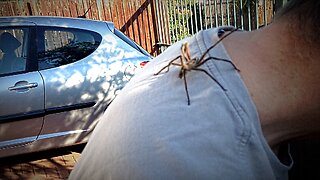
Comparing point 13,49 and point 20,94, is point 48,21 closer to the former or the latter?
point 13,49

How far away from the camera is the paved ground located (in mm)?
4117

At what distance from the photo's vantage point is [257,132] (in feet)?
2.53

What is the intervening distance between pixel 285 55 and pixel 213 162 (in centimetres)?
35

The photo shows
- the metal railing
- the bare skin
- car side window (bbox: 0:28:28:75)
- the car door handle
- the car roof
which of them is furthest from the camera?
the metal railing

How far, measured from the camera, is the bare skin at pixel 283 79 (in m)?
0.83

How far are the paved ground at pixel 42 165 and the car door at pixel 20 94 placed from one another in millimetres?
464

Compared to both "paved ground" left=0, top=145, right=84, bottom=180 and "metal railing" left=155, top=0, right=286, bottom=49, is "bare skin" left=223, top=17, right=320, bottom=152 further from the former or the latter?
"paved ground" left=0, top=145, right=84, bottom=180

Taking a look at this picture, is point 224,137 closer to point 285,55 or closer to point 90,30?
point 285,55

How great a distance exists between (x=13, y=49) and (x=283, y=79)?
4.02 m

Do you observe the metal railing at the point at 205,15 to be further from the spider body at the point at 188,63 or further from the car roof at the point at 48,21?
the spider body at the point at 188,63

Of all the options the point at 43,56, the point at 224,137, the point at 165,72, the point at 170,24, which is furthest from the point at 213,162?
the point at 170,24

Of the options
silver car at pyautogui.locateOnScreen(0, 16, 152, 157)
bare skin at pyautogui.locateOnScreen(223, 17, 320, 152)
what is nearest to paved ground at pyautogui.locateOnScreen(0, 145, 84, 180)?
silver car at pyautogui.locateOnScreen(0, 16, 152, 157)

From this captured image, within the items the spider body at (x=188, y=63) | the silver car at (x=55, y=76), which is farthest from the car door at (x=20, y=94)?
the spider body at (x=188, y=63)

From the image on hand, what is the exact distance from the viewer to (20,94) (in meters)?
3.82
